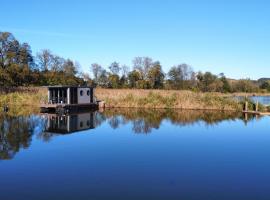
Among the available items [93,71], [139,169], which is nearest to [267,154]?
[139,169]

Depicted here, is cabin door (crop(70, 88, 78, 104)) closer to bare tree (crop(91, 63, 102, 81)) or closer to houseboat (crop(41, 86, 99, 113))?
houseboat (crop(41, 86, 99, 113))

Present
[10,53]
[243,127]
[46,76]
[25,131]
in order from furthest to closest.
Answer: [46,76]
[10,53]
[243,127]
[25,131]

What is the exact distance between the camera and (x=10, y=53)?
50000 millimetres

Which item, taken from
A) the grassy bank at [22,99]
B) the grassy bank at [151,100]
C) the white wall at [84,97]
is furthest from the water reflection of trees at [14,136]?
the grassy bank at [22,99]

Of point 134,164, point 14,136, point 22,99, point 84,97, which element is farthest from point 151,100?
point 134,164

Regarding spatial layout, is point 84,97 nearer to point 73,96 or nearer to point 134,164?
point 73,96

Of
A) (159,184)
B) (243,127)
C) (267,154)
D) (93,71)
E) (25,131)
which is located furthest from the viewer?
(93,71)

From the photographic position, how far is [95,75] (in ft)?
254

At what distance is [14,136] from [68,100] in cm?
1630

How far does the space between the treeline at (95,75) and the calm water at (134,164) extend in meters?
32.4

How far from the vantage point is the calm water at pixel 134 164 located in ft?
28.3

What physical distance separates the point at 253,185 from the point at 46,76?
2029 inches

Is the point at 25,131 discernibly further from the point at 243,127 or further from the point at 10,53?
the point at 10,53

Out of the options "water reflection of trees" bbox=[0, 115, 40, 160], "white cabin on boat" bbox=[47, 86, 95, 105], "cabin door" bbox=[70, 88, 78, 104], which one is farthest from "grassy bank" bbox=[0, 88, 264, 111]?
"water reflection of trees" bbox=[0, 115, 40, 160]
